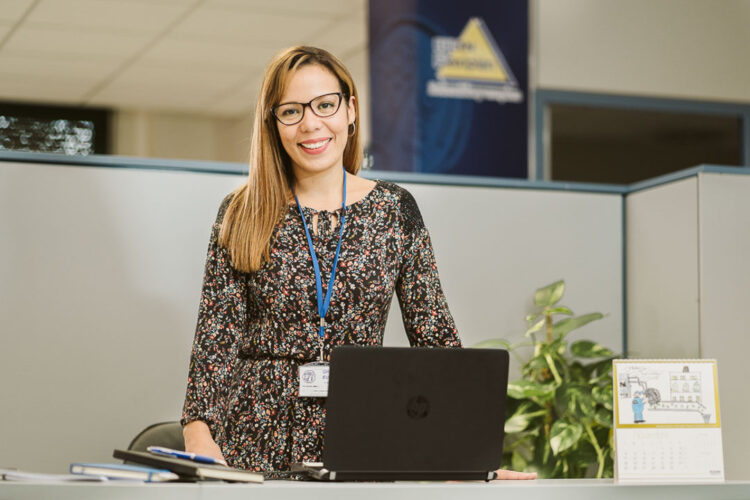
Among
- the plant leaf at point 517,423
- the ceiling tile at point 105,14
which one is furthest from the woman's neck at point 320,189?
the ceiling tile at point 105,14

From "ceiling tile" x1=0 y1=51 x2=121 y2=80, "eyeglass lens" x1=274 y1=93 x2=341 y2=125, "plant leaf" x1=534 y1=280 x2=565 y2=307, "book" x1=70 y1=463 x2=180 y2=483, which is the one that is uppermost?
"ceiling tile" x1=0 y1=51 x2=121 y2=80

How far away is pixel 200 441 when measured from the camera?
1824 millimetres

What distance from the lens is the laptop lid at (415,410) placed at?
59.4 inches

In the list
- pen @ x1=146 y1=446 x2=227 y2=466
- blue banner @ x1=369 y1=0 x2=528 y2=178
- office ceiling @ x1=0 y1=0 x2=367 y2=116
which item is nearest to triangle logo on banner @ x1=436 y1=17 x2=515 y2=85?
blue banner @ x1=369 y1=0 x2=528 y2=178

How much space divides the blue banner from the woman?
8.54 ft

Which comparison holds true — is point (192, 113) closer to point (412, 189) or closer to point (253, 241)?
point (412, 189)

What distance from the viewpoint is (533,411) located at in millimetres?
2797

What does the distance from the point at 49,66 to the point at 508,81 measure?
2905mm

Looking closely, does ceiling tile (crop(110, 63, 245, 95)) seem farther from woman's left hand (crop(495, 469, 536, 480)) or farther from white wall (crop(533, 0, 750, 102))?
woman's left hand (crop(495, 469, 536, 480))

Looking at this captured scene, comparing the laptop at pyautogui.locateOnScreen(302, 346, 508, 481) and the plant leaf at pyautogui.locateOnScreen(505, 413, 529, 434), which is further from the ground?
the laptop at pyautogui.locateOnScreen(302, 346, 508, 481)

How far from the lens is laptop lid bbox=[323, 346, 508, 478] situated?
151cm

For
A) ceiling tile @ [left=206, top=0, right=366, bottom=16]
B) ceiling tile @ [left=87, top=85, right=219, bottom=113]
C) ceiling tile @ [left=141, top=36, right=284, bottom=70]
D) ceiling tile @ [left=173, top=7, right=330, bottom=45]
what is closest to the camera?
ceiling tile @ [left=206, top=0, right=366, bottom=16]

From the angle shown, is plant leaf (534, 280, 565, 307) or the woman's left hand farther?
plant leaf (534, 280, 565, 307)

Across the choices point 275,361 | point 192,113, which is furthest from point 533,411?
point 192,113
